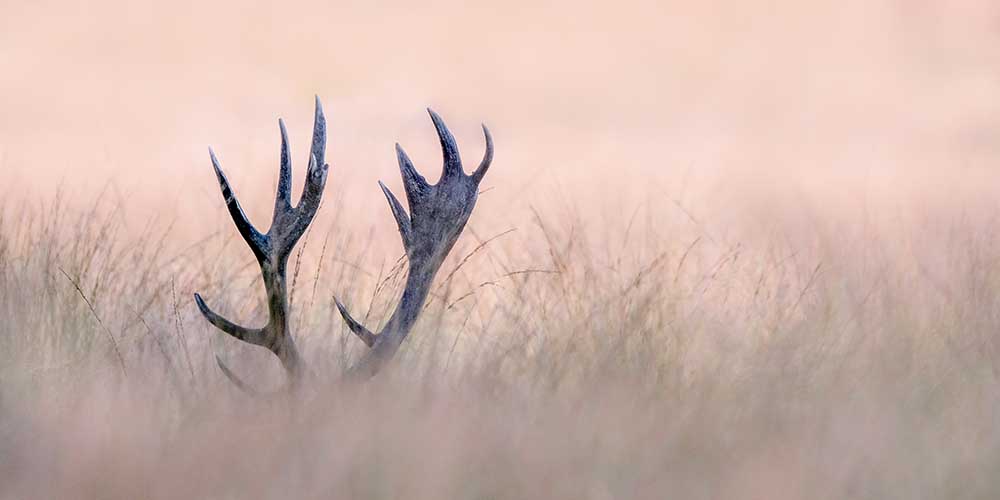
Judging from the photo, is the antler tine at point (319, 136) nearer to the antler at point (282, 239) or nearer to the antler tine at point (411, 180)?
the antler at point (282, 239)

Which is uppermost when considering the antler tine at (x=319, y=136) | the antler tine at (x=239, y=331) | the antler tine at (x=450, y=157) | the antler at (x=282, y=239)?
the antler tine at (x=450, y=157)

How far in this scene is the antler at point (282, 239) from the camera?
396 centimetres

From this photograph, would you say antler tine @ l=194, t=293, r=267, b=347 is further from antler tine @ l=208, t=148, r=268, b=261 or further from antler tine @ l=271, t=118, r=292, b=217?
antler tine @ l=271, t=118, r=292, b=217

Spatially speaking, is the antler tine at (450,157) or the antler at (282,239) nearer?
the antler at (282,239)

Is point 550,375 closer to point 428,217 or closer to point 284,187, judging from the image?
point 428,217

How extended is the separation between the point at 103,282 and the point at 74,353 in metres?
0.80

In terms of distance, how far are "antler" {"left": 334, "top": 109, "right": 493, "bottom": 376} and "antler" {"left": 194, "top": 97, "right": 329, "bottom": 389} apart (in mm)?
241

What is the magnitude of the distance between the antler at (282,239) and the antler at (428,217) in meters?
0.24

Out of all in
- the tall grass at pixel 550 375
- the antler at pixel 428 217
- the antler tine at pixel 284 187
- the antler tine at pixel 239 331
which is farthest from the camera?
the antler at pixel 428 217

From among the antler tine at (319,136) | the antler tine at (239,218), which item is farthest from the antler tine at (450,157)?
the antler tine at (239,218)

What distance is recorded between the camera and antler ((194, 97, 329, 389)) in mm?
3959

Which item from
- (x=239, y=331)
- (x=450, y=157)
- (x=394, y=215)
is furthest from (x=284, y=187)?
(x=450, y=157)

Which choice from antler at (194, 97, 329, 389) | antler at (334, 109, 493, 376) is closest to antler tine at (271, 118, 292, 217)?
antler at (194, 97, 329, 389)

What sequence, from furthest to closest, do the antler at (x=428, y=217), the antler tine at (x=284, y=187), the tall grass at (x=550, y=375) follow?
the antler at (x=428, y=217)
the antler tine at (x=284, y=187)
the tall grass at (x=550, y=375)
